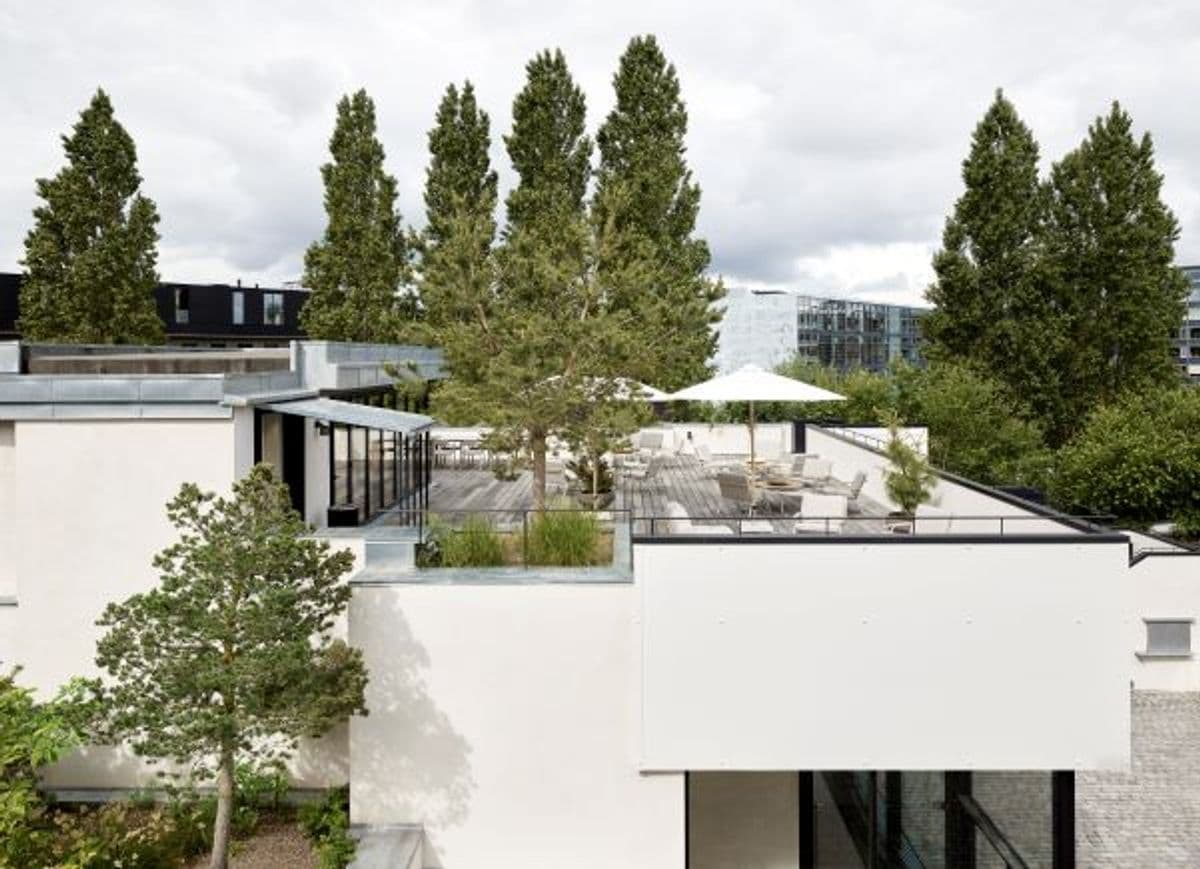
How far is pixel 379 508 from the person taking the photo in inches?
658

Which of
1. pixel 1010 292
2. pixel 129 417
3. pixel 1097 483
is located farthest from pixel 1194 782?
pixel 1010 292

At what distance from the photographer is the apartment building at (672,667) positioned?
32.6 feet

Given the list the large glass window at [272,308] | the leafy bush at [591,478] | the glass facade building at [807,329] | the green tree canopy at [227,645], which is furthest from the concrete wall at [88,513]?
the glass facade building at [807,329]

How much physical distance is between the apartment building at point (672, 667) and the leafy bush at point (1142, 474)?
9.47 meters

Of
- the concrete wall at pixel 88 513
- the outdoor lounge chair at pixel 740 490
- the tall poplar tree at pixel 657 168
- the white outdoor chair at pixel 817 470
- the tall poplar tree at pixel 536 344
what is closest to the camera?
the concrete wall at pixel 88 513

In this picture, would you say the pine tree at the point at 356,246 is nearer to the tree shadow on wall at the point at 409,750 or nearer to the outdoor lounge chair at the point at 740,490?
the outdoor lounge chair at the point at 740,490

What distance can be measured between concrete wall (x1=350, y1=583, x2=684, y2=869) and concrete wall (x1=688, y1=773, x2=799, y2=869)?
1292 millimetres

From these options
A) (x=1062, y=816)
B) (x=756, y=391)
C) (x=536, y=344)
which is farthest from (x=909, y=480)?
(x=536, y=344)

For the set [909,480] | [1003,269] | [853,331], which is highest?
[853,331]

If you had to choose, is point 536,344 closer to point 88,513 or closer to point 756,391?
point 756,391

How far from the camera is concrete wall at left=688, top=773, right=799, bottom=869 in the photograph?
11727 mm

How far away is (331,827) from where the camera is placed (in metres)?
10.7

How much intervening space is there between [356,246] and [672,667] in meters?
31.2

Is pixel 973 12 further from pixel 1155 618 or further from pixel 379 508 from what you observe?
pixel 379 508
